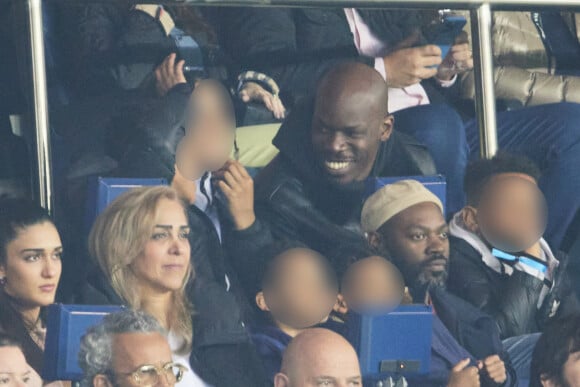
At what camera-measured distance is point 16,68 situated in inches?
240

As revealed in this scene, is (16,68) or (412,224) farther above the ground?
(16,68)

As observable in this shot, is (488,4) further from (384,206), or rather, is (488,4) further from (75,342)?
(75,342)

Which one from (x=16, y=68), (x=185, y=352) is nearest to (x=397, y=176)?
(x=185, y=352)

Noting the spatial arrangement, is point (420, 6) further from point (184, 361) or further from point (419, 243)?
point (184, 361)

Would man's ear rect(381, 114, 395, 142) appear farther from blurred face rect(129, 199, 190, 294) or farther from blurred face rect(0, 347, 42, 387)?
blurred face rect(0, 347, 42, 387)

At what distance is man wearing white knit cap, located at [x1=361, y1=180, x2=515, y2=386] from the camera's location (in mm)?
6418

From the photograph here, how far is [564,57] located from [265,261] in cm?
139

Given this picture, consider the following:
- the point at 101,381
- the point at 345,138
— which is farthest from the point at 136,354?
the point at 345,138

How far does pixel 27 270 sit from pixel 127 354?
44cm

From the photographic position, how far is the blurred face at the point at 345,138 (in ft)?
21.0

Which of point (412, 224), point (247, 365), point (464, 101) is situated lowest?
point (247, 365)

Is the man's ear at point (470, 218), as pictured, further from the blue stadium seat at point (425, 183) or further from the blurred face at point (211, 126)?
the blurred face at point (211, 126)

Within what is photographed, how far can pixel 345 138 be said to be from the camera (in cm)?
642

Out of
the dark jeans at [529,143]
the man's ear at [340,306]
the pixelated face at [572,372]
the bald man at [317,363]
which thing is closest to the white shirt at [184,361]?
the bald man at [317,363]
